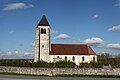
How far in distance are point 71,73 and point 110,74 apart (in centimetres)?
596

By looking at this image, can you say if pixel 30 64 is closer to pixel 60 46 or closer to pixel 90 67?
pixel 90 67

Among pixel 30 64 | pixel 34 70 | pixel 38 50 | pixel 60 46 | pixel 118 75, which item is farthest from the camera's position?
pixel 60 46

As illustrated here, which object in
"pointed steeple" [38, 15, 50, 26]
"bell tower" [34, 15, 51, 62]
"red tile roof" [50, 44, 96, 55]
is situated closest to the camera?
"bell tower" [34, 15, 51, 62]

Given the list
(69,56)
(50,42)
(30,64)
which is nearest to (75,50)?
(69,56)

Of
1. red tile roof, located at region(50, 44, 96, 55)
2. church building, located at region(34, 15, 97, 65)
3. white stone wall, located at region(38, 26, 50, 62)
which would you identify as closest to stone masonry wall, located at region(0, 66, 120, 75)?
church building, located at region(34, 15, 97, 65)

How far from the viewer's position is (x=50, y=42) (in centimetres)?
6512

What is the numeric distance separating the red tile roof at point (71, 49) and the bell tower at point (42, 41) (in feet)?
7.24

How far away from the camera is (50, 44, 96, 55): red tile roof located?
65.3 metres

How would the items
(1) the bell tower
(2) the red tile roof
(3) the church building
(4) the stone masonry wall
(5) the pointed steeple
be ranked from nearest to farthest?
1. (4) the stone masonry wall
2. (1) the bell tower
3. (3) the church building
4. (5) the pointed steeple
5. (2) the red tile roof

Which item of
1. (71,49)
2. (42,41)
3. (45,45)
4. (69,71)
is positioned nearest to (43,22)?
(42,41)

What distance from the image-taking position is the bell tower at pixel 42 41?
62.7 m

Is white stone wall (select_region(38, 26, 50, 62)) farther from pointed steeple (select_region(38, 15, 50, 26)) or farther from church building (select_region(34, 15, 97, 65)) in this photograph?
pointed steeple (select_region(38, 15, 50, 26))

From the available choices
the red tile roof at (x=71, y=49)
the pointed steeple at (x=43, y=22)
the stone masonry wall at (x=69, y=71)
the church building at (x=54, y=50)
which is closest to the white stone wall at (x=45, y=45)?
the church building at (x=54, y=50)

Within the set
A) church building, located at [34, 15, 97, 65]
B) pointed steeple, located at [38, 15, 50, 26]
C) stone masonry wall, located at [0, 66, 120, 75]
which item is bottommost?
stone masonry wall, located at [0, 66, 120, 75]
